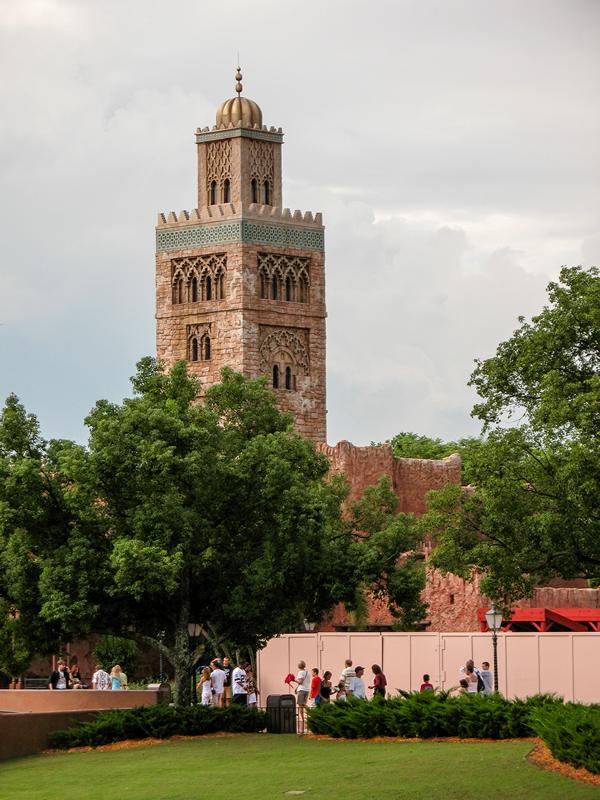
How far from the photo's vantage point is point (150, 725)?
33250 millimetres

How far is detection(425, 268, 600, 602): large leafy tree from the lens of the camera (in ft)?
129

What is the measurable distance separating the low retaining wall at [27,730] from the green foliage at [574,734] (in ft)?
32.1

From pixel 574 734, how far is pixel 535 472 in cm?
1563

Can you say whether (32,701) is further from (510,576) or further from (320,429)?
(320,429)

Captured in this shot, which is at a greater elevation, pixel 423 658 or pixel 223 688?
pixel 423 658

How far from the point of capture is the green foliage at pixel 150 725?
33.0 metres

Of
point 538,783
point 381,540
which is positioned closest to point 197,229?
point 381,540

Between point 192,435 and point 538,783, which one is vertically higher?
point 192,435

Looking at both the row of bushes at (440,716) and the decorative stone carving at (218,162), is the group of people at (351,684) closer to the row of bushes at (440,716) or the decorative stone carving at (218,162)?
the row of bushes at (440,716)

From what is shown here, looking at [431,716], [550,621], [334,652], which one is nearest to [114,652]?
[334,652]

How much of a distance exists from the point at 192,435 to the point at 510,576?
7662mm

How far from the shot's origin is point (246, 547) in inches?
1528

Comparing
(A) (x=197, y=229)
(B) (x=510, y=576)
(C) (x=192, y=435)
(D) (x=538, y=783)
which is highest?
(A) (x=197, y=229)

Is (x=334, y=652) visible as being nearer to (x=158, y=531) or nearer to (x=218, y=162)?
(x=158, y=531)
